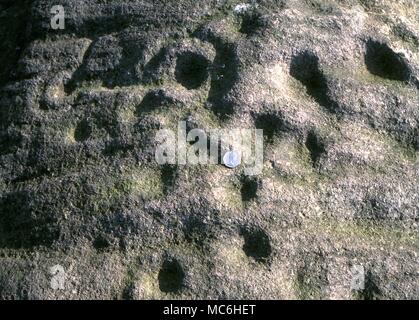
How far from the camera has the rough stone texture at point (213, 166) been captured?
1035 mm

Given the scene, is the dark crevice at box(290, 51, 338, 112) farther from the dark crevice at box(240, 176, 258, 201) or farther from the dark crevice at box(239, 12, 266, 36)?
the dark crevice at box(240, 176, 258, 201)

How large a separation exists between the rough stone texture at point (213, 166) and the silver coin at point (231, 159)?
0.02 meters

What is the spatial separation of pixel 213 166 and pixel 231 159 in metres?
0.03

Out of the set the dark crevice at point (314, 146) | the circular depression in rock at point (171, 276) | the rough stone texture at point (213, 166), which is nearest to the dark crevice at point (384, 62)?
the rough stone texture at point (213, 166)

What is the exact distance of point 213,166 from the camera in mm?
1104

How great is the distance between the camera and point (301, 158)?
3.69ft

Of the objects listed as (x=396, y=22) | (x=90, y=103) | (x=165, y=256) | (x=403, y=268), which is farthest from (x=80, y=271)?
(x=396, y=22)

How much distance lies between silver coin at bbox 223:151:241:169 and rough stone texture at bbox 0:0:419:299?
19mm

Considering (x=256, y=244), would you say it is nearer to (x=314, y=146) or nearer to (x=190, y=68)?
(x=314, y=146)

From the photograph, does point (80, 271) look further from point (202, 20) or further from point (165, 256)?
point (202, 20)

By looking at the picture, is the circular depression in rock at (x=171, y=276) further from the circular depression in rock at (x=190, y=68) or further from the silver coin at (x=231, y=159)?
the circular depression in rock at (x=190, y=68)

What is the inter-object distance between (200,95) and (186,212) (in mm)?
218

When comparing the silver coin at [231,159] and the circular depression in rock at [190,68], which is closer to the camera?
the silver coin at [231,159]

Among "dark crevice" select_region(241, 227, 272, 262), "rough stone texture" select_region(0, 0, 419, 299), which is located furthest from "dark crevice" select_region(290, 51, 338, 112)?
"dark crevice" select_region(241, 227, 272, 262)
